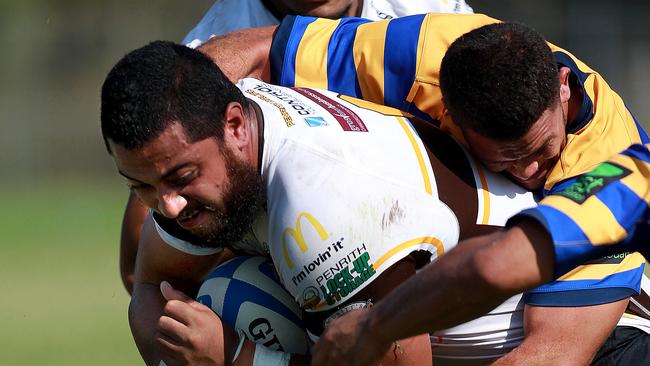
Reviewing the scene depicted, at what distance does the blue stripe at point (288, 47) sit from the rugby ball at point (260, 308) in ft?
2.50

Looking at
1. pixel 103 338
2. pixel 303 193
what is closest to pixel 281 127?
pixel 303 193

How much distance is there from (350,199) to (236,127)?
0.43 meters

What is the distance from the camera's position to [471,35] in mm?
3703

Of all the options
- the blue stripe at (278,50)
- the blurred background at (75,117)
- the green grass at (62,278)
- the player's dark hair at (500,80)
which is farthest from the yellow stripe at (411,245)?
the blurred background at (75,117)

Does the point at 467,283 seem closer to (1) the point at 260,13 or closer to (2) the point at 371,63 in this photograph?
(2) the point at 371,63

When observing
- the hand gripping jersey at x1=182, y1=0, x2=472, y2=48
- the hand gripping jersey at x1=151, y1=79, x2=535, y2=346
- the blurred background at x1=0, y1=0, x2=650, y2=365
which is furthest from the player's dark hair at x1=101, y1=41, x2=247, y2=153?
the blurred background at x1=0, y1=0, x2=650, y2=365

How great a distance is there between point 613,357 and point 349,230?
1.27m

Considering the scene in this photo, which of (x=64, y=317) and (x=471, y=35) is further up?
(x=471, y=35)

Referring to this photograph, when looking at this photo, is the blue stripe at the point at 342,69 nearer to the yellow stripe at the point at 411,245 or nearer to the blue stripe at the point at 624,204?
the yellow stripe at the point at 411,245

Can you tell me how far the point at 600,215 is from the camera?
283 centimetres

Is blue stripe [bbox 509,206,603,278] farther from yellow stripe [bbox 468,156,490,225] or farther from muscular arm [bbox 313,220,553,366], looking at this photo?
yellow stripe [bbox 468,156,490,225]

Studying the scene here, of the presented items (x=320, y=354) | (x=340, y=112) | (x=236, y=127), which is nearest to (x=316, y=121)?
(x=340, y=112)

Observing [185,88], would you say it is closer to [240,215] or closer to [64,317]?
[240,215]

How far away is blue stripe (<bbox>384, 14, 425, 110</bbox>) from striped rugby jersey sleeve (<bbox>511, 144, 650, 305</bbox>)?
45.7 inches
